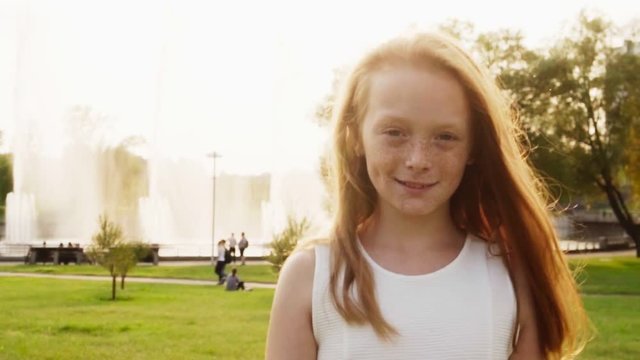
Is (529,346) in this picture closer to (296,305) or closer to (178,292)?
(296,305)

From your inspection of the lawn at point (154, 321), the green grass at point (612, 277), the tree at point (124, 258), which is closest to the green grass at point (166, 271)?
the lawn at point (154, 321)

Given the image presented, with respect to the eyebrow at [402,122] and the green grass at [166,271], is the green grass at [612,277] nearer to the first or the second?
the green grass at [166,271]

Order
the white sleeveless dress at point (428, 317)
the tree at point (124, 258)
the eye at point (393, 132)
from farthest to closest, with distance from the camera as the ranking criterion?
the tree at point (124, 258) → the eye at point (393, 132) → the white sleeveless dress at point (428, 317)

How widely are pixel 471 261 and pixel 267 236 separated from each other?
47.6m

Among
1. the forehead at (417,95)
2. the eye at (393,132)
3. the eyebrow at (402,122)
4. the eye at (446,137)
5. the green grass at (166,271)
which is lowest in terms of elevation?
the green grass at (166,271)

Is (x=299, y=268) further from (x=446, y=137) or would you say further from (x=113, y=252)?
(x=113, y=252)

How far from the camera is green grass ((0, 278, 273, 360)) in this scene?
452 inches

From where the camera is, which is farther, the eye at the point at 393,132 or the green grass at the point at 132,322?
the green grass at the point at 132,322

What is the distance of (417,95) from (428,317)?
0.47 m

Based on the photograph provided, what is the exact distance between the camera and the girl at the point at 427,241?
6.23ft

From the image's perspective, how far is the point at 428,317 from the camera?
189 cm

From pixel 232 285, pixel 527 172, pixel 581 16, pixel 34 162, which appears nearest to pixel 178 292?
pixel 232 285

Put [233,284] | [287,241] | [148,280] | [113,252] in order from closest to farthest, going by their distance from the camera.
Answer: [287,241] → [113,252] → [233,284] → [148,280]

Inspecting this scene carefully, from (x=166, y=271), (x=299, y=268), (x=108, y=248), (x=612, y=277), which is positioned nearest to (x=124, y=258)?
(x=108, y=248)
